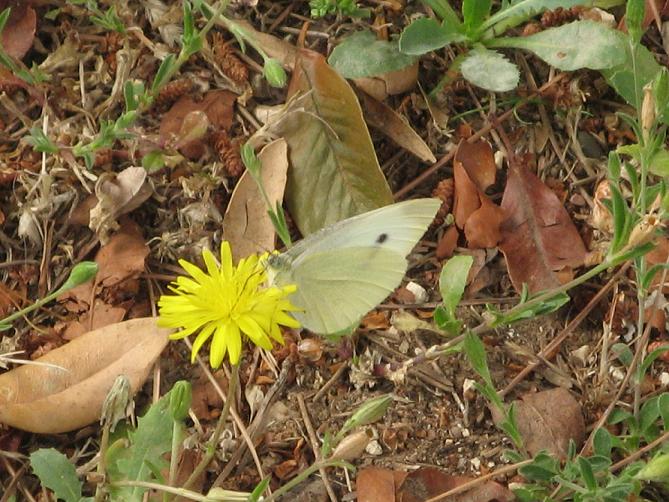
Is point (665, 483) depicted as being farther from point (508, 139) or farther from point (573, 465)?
point (508, 139)

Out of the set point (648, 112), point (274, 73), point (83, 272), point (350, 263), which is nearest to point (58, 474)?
point (83, 272)

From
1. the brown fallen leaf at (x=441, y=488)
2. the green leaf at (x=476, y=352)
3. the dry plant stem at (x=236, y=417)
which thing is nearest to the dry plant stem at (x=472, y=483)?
the brown fallen leaf at (x=441, y=488)

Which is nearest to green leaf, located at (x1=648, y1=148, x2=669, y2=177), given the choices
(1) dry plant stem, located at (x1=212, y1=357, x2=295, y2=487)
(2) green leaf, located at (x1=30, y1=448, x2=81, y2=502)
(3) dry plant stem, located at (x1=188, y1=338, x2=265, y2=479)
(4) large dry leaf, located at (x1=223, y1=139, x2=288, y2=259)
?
(4) large dry leaf, located at (x1=223, y1=139, x2=288, y2=259)

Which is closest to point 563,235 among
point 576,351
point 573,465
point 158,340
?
point 576,351

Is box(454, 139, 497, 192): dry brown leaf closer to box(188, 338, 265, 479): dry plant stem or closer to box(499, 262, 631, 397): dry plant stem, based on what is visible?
box(499, 262, 631, 397): dry plant stem

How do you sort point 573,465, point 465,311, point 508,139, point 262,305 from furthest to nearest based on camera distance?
1. point 508,139
2. point 465,311
3. point 573,465
4. point 262,305

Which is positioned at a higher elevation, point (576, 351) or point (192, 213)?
point (192, 213)

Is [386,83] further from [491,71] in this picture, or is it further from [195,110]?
[195,110]

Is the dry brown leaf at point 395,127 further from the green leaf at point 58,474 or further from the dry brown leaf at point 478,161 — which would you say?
the green leaf at point 58,474
